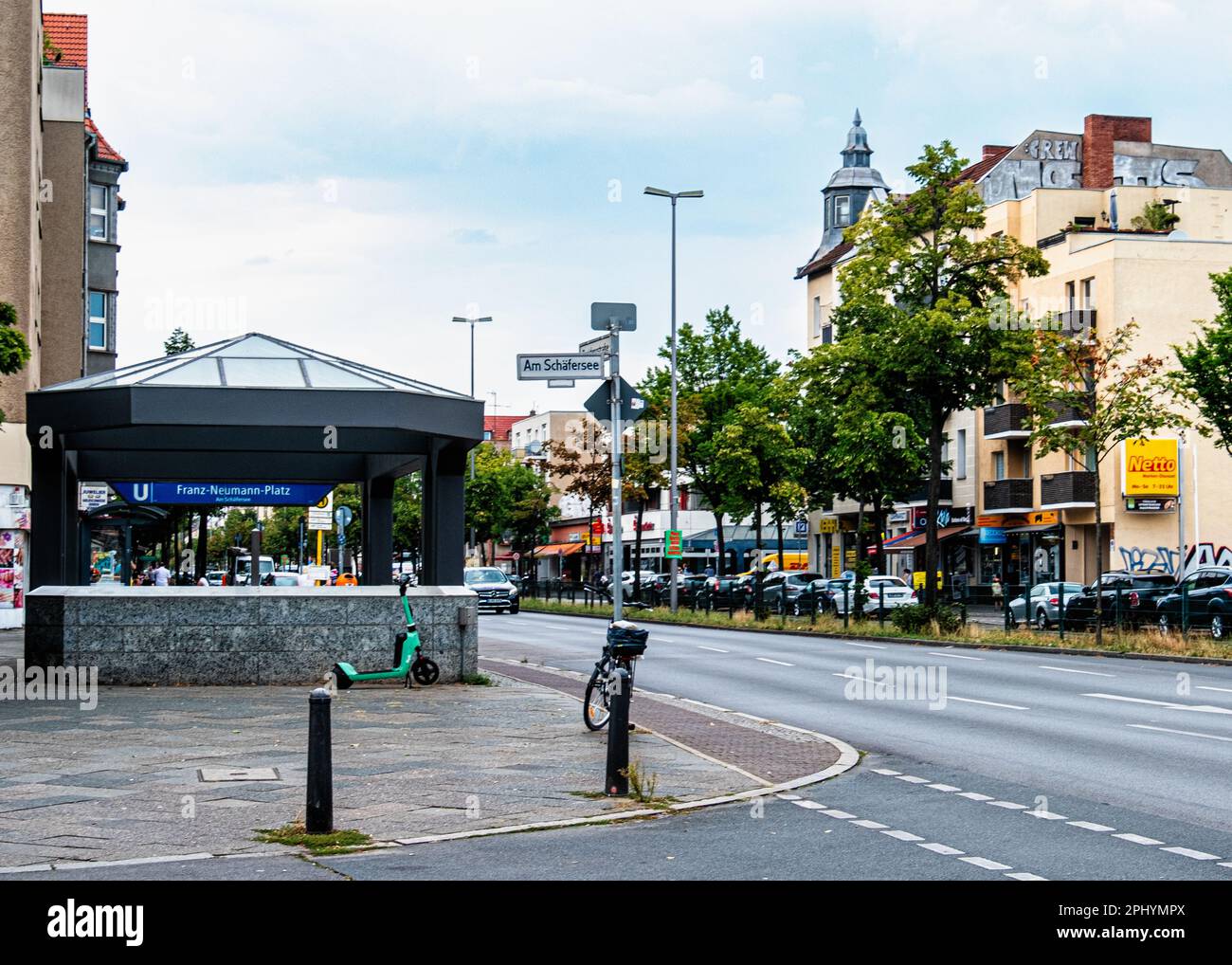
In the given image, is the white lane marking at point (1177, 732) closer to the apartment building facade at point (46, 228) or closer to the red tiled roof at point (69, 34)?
the apartment building facade at point (46, 228)

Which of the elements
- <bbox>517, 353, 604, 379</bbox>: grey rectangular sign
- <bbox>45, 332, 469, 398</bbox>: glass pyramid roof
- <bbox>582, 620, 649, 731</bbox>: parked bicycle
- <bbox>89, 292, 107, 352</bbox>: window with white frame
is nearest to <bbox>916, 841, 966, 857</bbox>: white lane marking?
<bbox>582, 620, 649, 731</bbox>: parked bicycle

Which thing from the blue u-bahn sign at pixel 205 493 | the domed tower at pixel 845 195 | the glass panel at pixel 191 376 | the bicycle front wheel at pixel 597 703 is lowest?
A: the bicycle front wheel at pixel 597 703

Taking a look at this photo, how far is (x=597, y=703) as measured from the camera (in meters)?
15.5

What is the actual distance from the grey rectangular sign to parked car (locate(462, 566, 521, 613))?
42421mm

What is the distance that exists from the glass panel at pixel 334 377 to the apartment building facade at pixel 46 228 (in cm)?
1175

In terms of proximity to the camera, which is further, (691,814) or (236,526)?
(236,526)

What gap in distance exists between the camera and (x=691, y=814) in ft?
34.6

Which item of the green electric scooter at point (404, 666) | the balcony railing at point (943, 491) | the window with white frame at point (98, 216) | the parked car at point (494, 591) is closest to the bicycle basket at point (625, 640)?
the green electric scooter at point (404, 666)

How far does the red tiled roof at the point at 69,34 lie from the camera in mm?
52562

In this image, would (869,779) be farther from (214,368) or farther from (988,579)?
(988,579)

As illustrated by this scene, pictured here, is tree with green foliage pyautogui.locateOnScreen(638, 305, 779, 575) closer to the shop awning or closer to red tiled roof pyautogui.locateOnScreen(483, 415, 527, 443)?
the shop awning

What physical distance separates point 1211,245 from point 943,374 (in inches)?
1063

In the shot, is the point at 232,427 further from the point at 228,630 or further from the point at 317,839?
the point at 317,839
